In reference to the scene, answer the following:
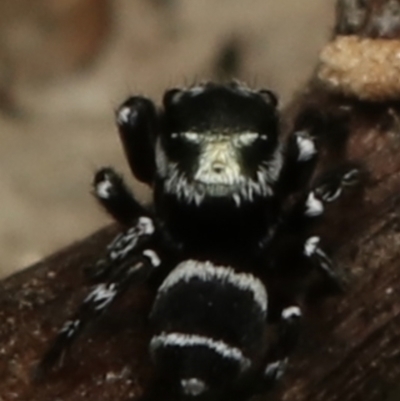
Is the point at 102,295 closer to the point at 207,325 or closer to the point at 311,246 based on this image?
the point at 207,325

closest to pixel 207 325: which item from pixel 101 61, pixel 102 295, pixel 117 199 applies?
pixel 102 295

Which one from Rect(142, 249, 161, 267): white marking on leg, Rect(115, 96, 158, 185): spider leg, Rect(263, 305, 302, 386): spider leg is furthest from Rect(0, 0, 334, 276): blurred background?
Rect(263, 305, 302, 386): spider leg

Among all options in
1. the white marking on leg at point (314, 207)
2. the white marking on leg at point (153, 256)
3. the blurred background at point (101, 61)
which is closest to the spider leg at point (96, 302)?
the white marking on leg at point (153, 256)

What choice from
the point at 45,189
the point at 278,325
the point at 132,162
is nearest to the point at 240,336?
the point at 278,325

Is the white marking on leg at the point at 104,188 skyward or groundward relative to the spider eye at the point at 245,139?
skyward

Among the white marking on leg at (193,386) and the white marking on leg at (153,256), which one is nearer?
the white marking on leg at (193,386)

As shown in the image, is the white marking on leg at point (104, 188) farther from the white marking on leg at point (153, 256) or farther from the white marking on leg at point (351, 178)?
the white marking on leg at point (351, 178)
